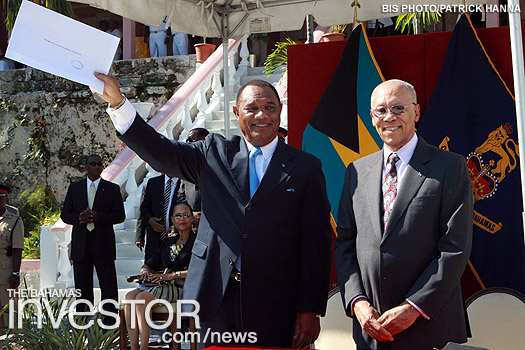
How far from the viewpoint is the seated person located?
17.4ft

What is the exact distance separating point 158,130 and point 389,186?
6695 mm

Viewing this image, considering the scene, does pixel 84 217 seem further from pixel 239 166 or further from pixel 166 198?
pixel 239 166

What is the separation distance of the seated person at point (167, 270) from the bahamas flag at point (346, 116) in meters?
1.34

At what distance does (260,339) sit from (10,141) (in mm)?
12332

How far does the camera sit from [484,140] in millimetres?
4711

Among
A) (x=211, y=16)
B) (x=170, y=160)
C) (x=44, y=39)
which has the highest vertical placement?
(x=211, y=16)

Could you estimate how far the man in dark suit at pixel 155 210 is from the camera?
6.16 m

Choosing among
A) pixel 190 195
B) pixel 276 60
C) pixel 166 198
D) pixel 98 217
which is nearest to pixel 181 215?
pixel 190 195

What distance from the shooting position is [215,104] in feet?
33.9

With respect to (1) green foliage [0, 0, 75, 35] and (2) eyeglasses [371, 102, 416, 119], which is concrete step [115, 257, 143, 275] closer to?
(1) green foliage [0, 0, 75, 35]

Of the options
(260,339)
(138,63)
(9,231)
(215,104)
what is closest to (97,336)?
(9,231)

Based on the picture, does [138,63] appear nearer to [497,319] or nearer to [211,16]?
[211,16]

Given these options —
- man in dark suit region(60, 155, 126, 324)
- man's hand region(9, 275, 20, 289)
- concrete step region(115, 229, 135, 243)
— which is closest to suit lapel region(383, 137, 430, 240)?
man in dark suit region(60, 155, 126, 324)

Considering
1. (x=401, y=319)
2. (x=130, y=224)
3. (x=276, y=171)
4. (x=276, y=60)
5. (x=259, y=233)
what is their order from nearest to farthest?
(x=401, y=319) → (x=259, y=233) → (x=276, y=171) → (x=130, y=224) → (x=276, y=60)
